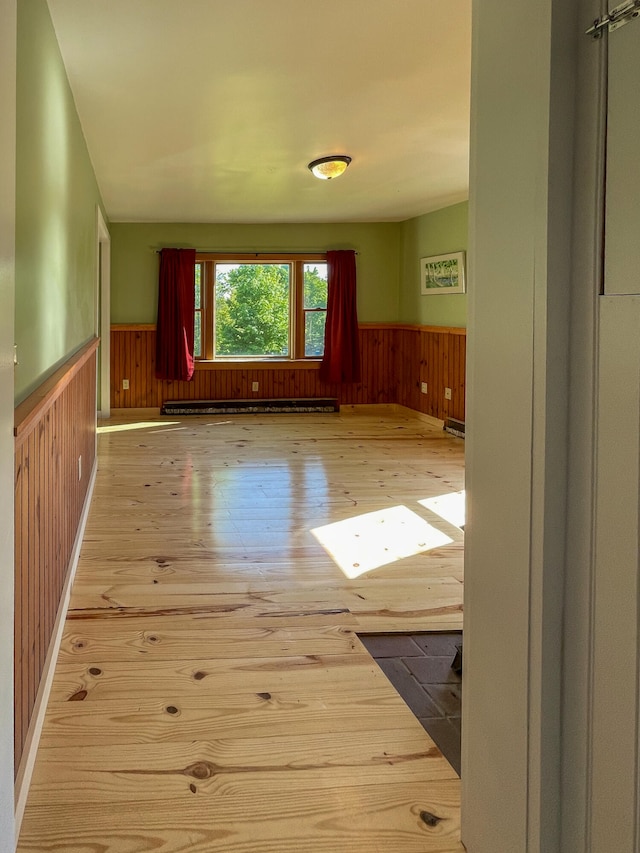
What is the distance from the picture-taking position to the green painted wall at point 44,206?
97.0 inches

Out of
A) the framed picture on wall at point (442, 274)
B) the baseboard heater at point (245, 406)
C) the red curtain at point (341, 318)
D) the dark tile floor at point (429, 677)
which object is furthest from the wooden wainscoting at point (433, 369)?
the dark tile floor at point (429, 677)

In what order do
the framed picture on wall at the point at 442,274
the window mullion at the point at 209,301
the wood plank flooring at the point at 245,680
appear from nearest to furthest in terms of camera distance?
1. the wood plank flooring at the point at 245,680
2. the framed picture on wall at the point at 442,274
3. the window mullion at the point at 209,301

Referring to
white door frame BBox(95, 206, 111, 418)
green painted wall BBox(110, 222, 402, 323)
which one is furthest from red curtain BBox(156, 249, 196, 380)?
white door frame BBox(95, 206, 111, 418)

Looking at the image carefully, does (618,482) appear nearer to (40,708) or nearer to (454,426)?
(40,708)

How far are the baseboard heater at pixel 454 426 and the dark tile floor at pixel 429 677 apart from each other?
525 cm

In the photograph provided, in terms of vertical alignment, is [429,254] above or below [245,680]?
above

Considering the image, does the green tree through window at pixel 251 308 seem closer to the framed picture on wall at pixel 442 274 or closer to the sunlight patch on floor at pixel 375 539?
the framed picture on wall at pixel 442 274

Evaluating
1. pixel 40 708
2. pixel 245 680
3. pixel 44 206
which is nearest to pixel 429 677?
pixel 245 680

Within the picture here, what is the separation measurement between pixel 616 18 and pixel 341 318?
877cm

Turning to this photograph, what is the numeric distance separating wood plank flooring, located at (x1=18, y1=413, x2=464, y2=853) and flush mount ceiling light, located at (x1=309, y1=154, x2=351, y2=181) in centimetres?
234

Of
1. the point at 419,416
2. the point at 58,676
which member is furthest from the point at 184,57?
the point at 419,416

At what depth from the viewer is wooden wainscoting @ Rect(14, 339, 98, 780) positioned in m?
2.03

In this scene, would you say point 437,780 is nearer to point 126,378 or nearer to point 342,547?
point 342,547

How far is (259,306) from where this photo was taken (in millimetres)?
10070
